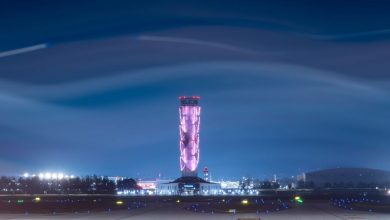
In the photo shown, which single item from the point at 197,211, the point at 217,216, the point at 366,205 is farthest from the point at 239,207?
the point at 366,205

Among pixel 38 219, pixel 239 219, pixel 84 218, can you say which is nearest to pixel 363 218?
pixel 239 219

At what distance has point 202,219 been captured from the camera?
59.2 meters

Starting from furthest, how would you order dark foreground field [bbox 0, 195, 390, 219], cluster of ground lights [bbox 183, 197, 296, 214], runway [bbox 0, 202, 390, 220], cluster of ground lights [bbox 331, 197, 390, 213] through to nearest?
cluster of ground lights [bbox 331, 197, 390, 213] < cluster of ground lights [bbox 183, 197, 296, 214] < dark foreground field [bbox 0, 195, 390, 219] < runway [bbox 0, 202, 390, 220]

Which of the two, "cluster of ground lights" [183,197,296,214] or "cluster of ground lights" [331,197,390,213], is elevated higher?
"cluster of ground lights" [183,197,296,214]

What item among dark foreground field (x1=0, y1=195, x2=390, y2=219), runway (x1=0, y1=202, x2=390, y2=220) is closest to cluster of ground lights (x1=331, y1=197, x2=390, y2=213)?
dark foreground field (x1=0, y1=195, x2=390, y2=219)

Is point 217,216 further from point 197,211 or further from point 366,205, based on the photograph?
point 366,205

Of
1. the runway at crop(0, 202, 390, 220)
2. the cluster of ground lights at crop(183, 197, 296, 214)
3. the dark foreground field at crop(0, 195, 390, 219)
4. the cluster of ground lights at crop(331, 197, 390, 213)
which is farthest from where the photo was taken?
the cluster of ground lights at crop(331, 197, 390, 213)

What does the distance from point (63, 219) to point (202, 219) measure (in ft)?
46.9

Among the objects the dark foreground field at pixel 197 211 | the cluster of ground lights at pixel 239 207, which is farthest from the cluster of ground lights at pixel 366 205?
the cluster of ground lights at pixel 239 207

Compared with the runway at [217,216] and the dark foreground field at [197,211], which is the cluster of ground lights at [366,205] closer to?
the dark foreground field at [197,211]

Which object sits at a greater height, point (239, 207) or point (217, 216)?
point (239, 207)

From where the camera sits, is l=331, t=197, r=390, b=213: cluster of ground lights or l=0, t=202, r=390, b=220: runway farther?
l=331, t=197, r=390, b=213: cluster of ground lights

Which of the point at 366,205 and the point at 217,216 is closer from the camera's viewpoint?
the point at 217,216

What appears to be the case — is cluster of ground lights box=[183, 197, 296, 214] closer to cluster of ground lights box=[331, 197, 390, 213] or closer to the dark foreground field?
the dark foreground field
